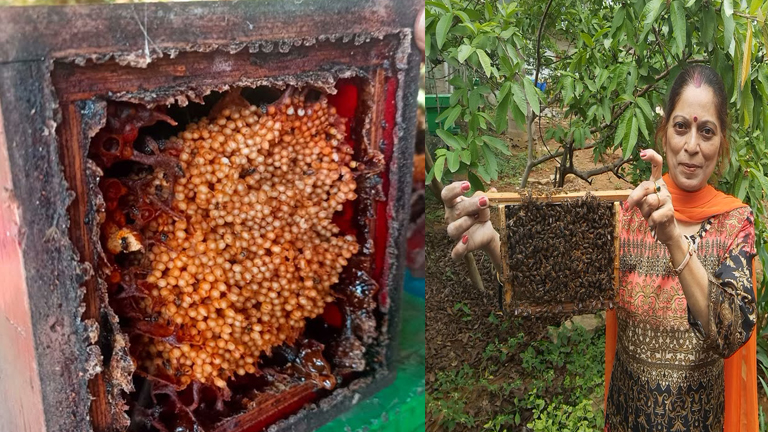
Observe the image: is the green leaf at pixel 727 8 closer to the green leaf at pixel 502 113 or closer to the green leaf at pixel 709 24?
the green leaf at pixel 709 24

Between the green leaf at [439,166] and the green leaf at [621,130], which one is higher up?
the green leaf at [621,130]

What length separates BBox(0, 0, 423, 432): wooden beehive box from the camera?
88 cm

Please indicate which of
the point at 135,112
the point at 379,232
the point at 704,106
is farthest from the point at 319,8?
the point at 704,106

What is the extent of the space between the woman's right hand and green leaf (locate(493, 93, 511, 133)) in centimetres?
24

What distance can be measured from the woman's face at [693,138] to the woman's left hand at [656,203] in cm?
20

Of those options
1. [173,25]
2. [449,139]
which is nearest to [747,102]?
[449,139]

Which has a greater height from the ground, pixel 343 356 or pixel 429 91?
pixel 429 91

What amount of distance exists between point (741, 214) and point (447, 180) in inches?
32.8

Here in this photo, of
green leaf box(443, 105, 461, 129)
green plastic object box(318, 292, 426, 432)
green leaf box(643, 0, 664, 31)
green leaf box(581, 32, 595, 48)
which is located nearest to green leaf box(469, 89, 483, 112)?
green leaf box(443, 105, 461, 129)

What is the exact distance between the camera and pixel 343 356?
A: 54.2 inches

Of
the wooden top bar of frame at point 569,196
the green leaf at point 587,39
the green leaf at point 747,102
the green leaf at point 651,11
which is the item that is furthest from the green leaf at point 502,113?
the green leaf at point 747,102

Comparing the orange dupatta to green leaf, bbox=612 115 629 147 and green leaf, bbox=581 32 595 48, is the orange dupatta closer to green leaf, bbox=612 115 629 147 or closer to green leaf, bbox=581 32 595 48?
green leaf, bbox=612 115 629 147

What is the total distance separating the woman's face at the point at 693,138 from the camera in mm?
1685

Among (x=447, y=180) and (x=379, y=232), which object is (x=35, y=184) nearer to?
(x=379, y=232)
